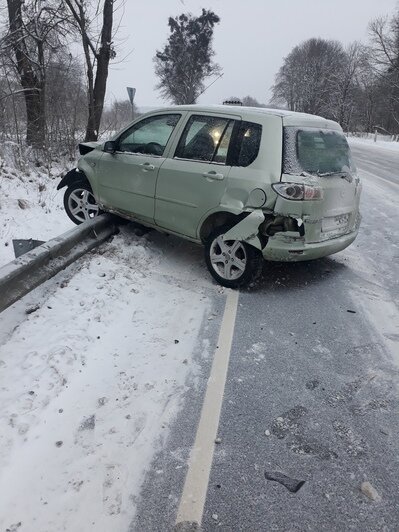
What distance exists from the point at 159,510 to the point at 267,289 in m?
3.10

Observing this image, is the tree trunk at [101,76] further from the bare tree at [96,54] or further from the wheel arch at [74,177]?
the wheel arch at [74,177]

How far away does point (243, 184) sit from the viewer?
4613 millimetres

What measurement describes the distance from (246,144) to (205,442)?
3.12 m

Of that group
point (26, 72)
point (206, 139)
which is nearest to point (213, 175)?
point (206, 139)

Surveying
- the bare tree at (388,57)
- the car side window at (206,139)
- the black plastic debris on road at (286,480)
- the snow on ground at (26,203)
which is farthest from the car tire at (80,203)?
the bare tree at (388,57)

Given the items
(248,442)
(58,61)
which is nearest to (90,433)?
(248,442)

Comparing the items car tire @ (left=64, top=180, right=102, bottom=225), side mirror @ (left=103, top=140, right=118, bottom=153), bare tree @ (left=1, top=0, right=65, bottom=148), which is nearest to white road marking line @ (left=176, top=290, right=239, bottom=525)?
side mirror @ (left=103, top=140, right=118, bottom=153)

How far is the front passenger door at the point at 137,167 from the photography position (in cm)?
546

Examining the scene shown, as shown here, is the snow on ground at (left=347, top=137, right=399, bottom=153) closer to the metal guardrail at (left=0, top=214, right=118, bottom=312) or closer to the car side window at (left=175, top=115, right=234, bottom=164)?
the car side window at (left=175, top=115, right=234, bottom=164)

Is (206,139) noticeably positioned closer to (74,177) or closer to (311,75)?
(74,177)

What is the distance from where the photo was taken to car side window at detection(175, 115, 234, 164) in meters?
4.84

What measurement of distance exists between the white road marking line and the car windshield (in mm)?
1859

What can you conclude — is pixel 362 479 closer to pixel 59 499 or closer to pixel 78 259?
pixel 59 499

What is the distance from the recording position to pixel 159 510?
89.7 inches
